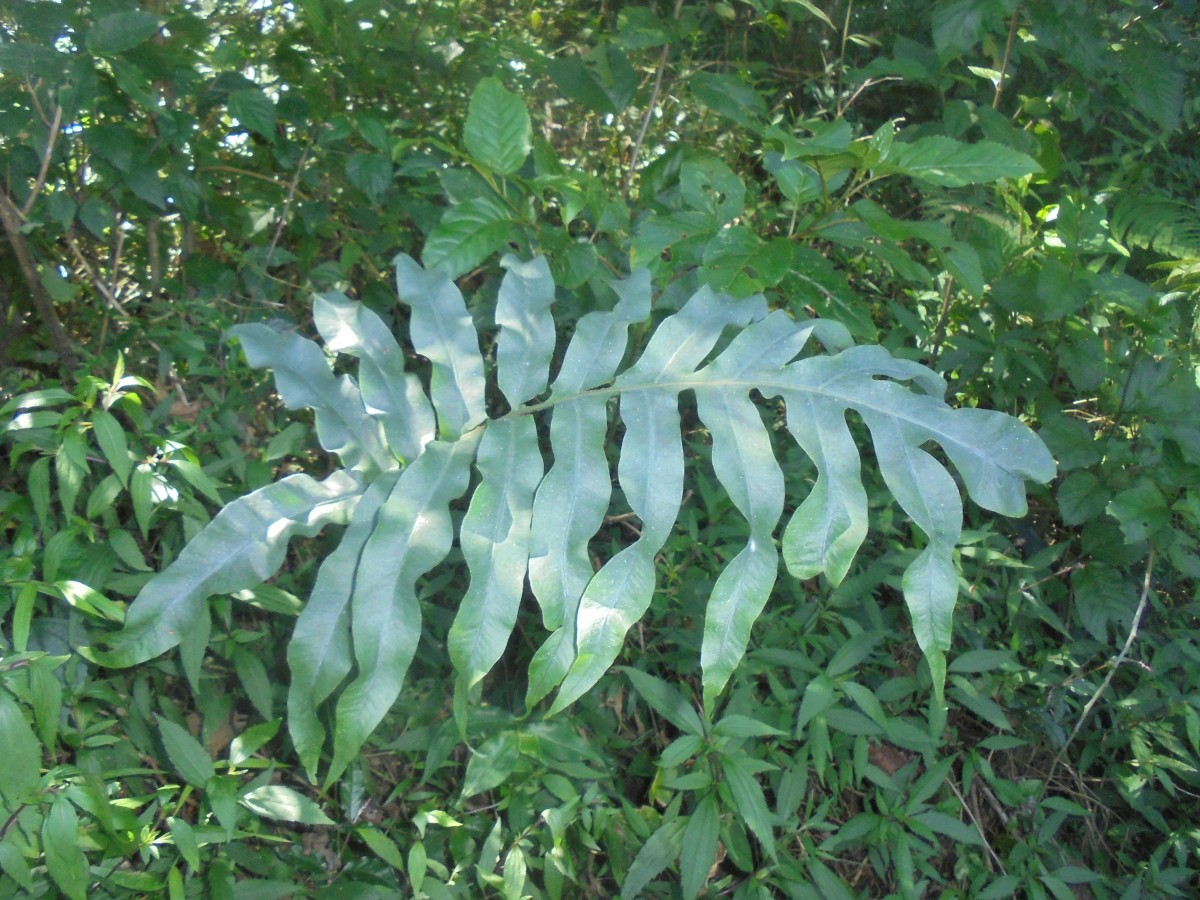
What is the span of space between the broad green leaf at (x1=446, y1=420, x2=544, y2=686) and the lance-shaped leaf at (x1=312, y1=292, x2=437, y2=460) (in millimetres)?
115

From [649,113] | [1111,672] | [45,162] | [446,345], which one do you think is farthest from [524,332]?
[1111,672]

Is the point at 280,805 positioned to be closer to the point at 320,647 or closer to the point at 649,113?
the point at 320,647

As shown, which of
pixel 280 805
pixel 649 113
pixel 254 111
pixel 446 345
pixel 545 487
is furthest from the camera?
pixel 649 113

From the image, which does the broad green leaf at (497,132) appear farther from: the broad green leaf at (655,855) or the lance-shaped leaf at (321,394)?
the broad green leaf at (655,855)

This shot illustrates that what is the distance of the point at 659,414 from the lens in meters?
1.42

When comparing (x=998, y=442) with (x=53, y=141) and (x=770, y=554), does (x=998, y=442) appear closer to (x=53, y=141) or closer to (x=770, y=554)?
(x=770, y=554)

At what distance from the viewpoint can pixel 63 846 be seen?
4.16 feet

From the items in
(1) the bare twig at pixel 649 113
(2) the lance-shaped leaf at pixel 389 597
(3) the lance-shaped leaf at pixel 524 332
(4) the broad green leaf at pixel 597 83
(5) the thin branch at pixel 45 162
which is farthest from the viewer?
(1) the bare twig at pixel 649 113

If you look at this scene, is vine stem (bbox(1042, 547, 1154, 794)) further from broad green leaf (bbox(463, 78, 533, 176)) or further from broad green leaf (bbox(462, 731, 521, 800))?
broad green leaf (bbox(463, 78, 533, 176))

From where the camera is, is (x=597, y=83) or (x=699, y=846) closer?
(x=699, y=846)

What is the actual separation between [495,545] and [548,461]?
1042 millimetres

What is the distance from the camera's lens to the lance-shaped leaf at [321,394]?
1.36 m

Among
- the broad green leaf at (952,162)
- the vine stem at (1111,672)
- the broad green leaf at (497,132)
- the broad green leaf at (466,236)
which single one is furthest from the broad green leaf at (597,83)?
the vine stem at (1111,672)

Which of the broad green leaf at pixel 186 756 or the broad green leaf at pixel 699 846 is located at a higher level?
the broad green leaf at pixel 186 756
